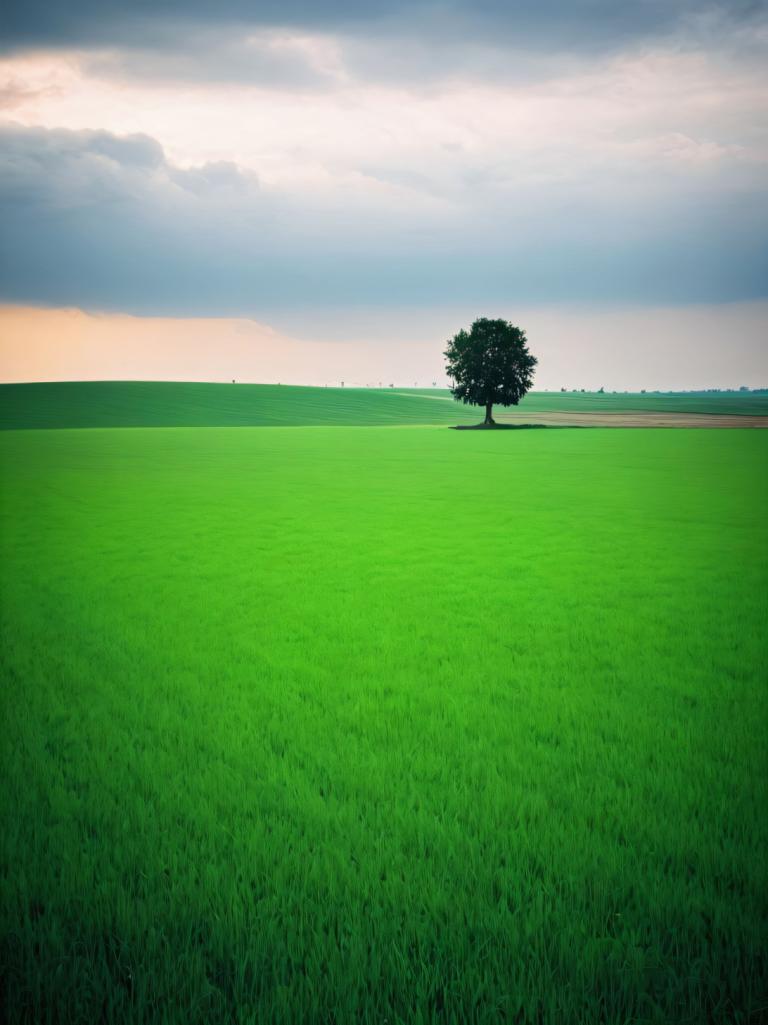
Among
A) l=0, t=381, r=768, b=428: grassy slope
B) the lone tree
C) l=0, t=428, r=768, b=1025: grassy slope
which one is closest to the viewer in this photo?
l=0, t=428, r=768, b=1025: grassy slope

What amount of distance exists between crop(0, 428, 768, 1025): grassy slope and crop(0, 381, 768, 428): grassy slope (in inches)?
3478

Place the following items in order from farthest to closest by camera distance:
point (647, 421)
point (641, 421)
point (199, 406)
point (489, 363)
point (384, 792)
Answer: point (199, 406)
point (641, 421)
point (647, 421)
point (489, 363)
point (384, 792)

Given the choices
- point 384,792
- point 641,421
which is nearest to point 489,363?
point 641,421

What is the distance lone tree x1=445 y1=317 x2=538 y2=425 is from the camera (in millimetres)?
80250

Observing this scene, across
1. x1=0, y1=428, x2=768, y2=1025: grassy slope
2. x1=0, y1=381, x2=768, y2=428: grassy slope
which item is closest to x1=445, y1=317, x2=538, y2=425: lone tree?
x1=0, y1=381, x2=768, y2=428: grassy slope

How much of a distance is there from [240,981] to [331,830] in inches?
45.9

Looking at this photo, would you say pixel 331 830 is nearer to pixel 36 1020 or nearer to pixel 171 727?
pixel 36 1020

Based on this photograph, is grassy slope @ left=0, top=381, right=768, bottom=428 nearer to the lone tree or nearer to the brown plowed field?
the brown plowed field

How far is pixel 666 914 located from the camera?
11.1 feet

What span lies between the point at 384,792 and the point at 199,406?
114802mm

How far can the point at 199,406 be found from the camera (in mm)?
112562

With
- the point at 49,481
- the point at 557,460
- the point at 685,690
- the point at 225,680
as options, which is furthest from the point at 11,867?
the point at 557,460

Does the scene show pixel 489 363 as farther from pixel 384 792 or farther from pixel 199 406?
pixel 384 792

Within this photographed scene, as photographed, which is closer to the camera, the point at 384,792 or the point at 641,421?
the point at 384,792
